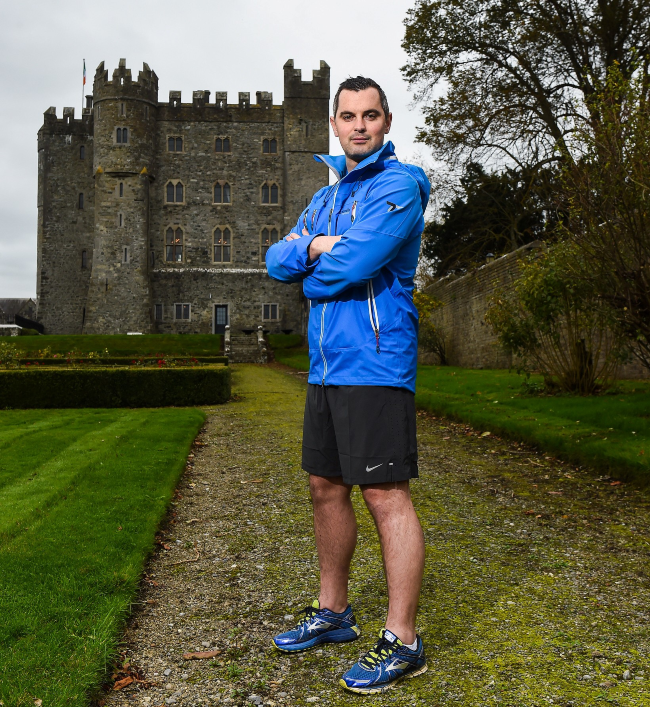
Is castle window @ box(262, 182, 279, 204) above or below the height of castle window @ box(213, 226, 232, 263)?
above

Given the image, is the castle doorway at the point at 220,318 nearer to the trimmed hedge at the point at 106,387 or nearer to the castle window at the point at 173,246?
the castle window at the point at 173,246

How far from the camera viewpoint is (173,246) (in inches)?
1636

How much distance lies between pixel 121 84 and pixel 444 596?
137 feet

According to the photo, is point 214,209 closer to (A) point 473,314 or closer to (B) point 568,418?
(A) point 473,314

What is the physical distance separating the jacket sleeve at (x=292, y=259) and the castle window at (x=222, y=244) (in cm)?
3992

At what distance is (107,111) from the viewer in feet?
129

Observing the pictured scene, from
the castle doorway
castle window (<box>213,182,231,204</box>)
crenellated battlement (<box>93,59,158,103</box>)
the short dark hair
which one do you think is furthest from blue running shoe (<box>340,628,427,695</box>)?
crenellated battlement (<box>93,59,158,103</box>)

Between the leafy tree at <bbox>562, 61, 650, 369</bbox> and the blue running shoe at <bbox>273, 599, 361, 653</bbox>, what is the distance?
5.74 metres

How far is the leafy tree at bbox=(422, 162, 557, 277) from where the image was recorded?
20.6 meters

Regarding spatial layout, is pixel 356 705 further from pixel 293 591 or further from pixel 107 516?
pixel 107 516

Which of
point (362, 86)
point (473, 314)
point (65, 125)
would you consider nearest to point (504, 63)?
point (473, 314)

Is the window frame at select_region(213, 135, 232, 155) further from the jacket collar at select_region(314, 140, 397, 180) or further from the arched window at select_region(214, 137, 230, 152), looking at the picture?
the jacket collar at select_region(314, 140, 397, 180)

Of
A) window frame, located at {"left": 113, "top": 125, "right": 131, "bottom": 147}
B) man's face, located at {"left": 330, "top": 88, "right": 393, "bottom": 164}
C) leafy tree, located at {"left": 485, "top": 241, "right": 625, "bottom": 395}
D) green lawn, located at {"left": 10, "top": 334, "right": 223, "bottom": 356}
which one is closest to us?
man's face, located at {"left": 330, "top": 88, "right": 393, "bottom": 164}

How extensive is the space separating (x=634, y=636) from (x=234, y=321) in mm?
39450
